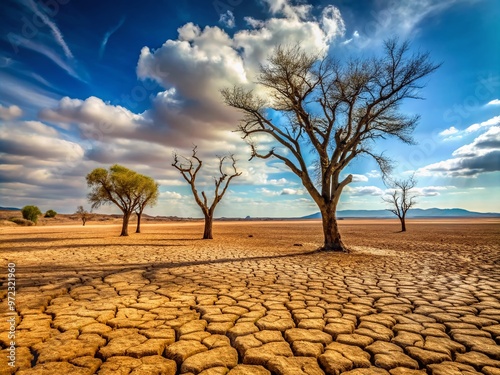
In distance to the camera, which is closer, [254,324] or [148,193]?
[254,324]

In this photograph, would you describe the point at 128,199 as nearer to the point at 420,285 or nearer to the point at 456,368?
the point at 420,285

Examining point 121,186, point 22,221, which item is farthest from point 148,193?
point 22,221

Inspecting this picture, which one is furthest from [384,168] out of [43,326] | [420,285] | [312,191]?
[43,326]

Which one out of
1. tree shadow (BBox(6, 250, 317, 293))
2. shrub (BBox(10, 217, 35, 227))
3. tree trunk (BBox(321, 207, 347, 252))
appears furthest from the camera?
shrub (BBox(10, 217, 35, 227))

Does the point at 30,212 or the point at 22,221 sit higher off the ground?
the point at 30,212

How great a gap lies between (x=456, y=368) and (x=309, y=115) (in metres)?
11.5

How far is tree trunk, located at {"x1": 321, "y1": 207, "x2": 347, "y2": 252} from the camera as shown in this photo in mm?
11531

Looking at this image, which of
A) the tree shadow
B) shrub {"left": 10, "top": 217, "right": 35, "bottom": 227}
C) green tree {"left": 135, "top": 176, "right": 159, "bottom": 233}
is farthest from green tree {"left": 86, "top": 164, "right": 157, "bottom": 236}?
shrub {"left": 10, "top": 217, "right": 35, "bottom": 227}

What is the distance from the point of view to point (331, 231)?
38.3 feet

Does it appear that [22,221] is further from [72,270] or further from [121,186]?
[72,270]

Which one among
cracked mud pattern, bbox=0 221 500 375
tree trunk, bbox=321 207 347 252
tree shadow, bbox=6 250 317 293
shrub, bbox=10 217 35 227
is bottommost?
shrub, bbox=10 217 35 227

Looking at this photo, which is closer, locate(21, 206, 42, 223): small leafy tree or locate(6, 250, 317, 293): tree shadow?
locate(6, 250, 317, 293): tree shadow

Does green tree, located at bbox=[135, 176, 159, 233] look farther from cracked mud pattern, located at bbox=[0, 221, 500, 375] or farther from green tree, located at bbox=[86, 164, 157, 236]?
cracked mud pattern, located at bbox=[0, 221, 500, 375]

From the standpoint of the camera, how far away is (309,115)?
12672 mm
